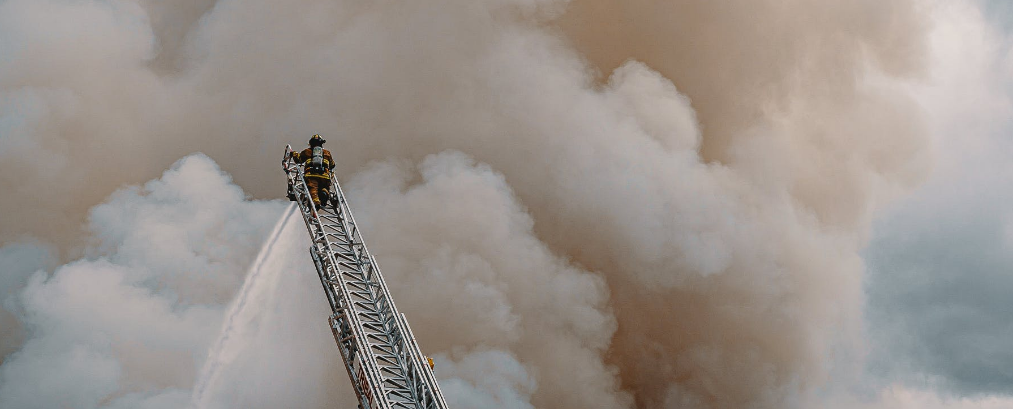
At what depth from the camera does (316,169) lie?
41.1m

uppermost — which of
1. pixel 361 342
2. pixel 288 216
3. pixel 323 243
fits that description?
pixel 288 216

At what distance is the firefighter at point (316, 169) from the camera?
4106cm

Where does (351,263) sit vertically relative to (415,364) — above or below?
above

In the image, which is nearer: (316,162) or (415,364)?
(415,364)

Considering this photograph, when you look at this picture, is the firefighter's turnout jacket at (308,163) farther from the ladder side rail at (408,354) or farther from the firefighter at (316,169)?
the ladder side rail at (408,354)

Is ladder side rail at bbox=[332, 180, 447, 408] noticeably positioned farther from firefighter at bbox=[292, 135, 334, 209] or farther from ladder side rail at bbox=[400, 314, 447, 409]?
firefighter at bbox=[292, 135, 334, 209]

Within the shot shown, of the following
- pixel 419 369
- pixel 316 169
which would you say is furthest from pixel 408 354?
pixel 316 169

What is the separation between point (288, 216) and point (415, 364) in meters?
9.65

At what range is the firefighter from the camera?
1617 inches

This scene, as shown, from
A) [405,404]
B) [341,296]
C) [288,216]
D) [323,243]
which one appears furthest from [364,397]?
[288,216]

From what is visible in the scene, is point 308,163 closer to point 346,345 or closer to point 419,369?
point 346,345

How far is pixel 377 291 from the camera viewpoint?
39.8m

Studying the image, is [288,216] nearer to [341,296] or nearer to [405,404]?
[341,296]

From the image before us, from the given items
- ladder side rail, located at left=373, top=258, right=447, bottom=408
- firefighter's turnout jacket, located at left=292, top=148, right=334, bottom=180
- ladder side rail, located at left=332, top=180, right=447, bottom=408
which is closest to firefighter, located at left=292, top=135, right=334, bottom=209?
firefighter's turnout jacket, located at left=292, top=148, right=334, bottom=180
